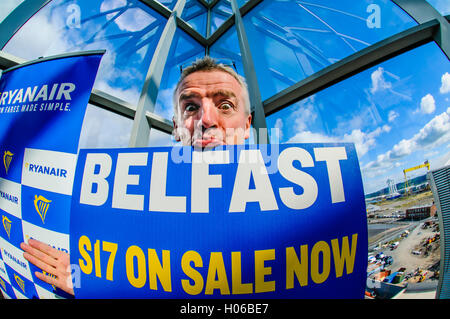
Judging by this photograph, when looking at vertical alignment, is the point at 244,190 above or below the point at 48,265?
above

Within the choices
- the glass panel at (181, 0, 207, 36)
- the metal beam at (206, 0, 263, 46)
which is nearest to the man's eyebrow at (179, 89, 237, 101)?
the metal beam at (206, 0, 263, 46)

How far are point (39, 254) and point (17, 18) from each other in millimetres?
2565

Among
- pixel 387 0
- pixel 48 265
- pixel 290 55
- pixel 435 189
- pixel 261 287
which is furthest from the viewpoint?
pixel 290 55

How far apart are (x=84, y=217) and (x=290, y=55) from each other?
3116 millimetres

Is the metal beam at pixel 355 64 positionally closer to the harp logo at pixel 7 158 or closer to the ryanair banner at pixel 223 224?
the ryanair banner at pixel 223 224

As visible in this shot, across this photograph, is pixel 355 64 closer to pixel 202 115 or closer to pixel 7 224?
pixel 202 115

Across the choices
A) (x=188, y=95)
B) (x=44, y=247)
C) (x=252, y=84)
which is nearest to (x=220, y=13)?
(x=252, y=84)

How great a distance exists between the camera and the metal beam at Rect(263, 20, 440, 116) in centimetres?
130

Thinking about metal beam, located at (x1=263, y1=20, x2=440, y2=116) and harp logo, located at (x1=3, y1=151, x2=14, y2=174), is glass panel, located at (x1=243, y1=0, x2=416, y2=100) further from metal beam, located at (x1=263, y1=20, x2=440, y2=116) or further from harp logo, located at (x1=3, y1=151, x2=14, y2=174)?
harp logo, located at (x1=3, y1=151, x2=14, y2=174)

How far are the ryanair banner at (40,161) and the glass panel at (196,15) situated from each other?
334cm

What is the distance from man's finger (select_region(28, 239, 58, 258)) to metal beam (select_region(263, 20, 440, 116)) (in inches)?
86.5
